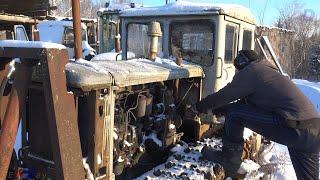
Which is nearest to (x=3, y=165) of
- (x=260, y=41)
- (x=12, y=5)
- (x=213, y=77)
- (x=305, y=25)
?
(x=213, y=77)

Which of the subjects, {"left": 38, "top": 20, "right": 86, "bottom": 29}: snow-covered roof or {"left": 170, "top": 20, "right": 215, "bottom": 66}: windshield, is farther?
{"left": 38, "top": 20, "right": 86, "bottom": 29}: snow-covered roof

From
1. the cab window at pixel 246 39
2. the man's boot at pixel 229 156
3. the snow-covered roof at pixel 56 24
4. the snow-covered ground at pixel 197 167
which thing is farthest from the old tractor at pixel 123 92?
the snow-covered roof at pixel 56 24

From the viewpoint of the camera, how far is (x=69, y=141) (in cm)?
283

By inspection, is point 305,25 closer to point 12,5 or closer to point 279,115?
point 12,5

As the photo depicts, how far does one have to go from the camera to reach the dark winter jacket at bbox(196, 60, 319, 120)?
4.18 metres

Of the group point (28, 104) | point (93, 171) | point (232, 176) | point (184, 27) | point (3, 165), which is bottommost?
point (232, 176)

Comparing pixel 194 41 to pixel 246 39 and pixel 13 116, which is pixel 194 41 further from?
pixel 13 116

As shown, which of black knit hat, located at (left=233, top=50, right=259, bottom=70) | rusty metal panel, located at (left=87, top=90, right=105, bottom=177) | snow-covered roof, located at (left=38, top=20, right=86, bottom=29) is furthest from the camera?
snow-covered roof, located at (left=38, top=20, right=86, bottom=29)

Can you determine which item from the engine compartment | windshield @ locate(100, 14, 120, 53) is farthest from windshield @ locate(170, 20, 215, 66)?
windshield @ locate(100, 14, 120, 53)

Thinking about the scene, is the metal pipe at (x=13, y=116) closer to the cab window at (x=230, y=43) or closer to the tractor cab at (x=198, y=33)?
the tractor cab at (x=198, y=33)

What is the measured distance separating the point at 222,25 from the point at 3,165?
3063 mm

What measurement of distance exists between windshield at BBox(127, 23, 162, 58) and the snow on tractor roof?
18 centimetres

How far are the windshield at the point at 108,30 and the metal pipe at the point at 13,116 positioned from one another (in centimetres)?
914

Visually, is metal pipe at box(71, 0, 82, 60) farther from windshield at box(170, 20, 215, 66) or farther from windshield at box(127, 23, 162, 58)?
windshield at box(127, 23, 162, 58)
